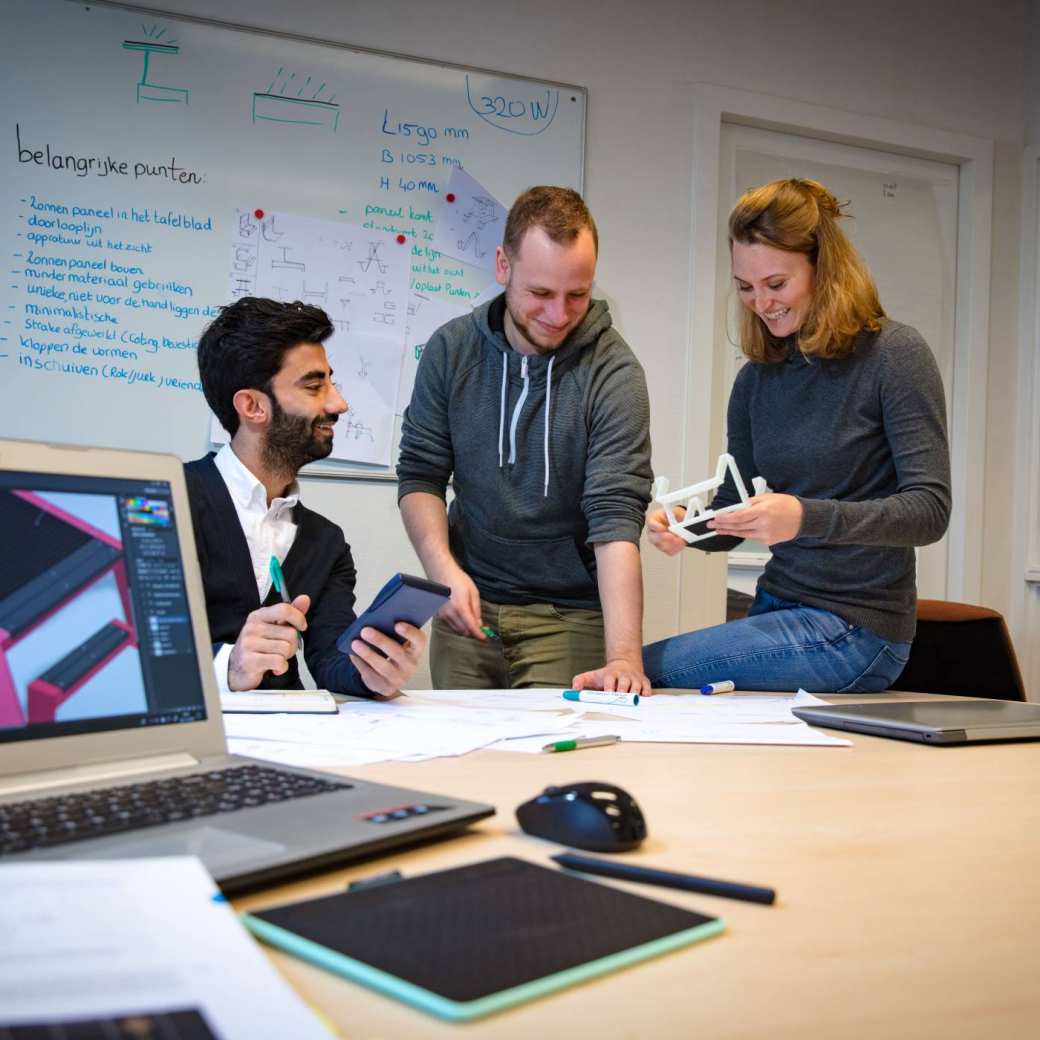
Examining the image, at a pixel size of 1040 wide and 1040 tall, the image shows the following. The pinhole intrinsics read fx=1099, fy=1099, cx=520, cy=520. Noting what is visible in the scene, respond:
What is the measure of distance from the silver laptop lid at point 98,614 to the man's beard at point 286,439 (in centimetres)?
111

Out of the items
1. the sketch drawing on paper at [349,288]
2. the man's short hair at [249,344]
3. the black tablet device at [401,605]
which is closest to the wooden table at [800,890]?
the black tablet device at [401,605]

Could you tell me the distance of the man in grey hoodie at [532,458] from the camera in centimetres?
212

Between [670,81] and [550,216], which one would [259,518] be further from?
[670,81]

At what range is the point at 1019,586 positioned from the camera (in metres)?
3.52

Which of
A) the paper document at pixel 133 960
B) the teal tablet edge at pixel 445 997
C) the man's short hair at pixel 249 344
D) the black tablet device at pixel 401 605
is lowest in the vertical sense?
the teal tablet edge at pixel 445 997

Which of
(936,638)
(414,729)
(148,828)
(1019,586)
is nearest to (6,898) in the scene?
(148,828)

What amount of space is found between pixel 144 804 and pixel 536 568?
1519mm

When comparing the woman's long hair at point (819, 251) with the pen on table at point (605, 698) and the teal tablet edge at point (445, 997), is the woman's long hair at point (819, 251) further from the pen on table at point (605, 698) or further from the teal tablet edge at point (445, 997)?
the teal tablet edge at point (445, 997)

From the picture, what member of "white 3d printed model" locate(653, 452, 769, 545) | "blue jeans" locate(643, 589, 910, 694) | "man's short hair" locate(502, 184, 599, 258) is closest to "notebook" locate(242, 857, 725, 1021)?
"white 3d printed model" locate(653, 452, 769, 545)

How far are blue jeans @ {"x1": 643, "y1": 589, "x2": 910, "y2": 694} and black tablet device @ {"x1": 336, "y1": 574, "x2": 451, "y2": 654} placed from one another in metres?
0.62

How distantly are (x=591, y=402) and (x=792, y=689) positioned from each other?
2.31 ft

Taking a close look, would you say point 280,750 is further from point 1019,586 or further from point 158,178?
point 1019,586

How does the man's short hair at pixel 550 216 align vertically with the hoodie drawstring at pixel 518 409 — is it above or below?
above

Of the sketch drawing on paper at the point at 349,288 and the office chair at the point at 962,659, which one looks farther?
the sketch drawing on paper at the point at 349,288
